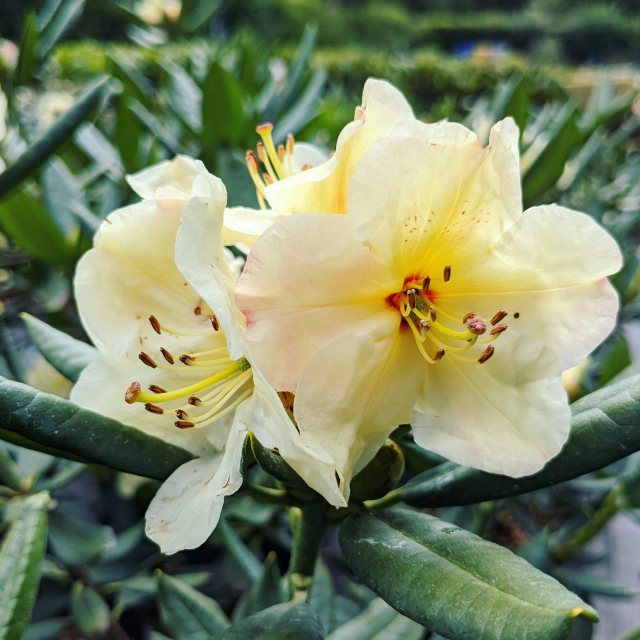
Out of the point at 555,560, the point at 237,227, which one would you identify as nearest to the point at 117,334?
the point at 237,227

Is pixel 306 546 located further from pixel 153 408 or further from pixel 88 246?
pixel 88 246

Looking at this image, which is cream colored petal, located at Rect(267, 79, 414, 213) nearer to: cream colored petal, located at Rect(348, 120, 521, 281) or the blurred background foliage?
cream colored petal, located at Rect(348, 120, 521, 281)

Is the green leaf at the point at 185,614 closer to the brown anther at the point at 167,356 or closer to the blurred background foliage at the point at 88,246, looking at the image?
the blurred background foliage at the point at 88,246

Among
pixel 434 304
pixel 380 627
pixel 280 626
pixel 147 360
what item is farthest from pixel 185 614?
pixel 434 304

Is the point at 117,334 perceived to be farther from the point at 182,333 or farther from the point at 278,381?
the point at 278,381

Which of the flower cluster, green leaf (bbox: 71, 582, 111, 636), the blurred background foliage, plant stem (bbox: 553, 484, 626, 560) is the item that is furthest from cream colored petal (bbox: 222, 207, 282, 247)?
green leaf (bbox: 71, 582, 111, 636)

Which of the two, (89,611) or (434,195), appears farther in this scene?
(89,611)

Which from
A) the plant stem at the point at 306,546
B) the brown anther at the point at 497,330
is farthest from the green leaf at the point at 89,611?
the brown anther at the point at 497,330

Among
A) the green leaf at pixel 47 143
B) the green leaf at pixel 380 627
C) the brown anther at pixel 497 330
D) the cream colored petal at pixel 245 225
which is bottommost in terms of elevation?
the green leaf at pixel 380 627
